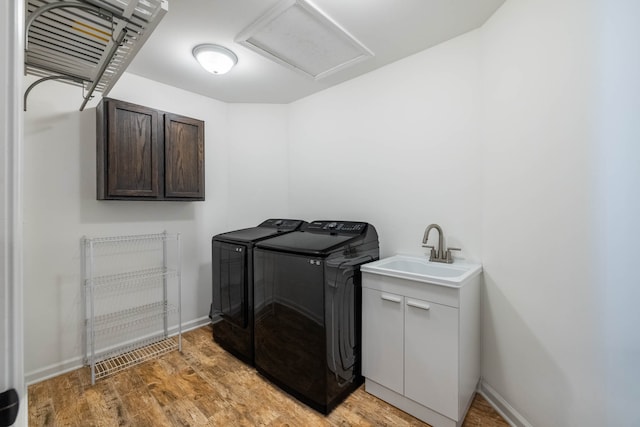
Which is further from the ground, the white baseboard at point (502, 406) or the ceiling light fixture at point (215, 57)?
the ceiling light fixture at point (215, 57)

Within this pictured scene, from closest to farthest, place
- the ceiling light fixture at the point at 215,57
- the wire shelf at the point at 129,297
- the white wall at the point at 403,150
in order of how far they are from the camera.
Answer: the white wall at the point at 403,150
the ceiling light fixture at the point at 215,57
the wire shelf at the point at 129,297

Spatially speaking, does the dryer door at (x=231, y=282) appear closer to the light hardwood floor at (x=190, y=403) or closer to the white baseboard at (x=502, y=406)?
the light hardwood floor at (x=190, y=403)

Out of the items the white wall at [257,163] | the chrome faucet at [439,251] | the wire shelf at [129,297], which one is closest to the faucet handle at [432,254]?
the chrome faucet at [439,251]

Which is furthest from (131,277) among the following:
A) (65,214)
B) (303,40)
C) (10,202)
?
(303,40)

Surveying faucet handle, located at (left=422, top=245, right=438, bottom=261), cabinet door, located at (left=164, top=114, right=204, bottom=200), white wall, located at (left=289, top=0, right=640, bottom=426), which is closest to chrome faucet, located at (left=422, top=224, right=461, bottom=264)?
faucet handle, located at (left=422, top=245, right=438, bottom=261)

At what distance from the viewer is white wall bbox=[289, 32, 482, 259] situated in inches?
79.3

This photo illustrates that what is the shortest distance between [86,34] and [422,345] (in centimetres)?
261

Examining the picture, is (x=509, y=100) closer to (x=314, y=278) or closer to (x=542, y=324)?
(x=542, y=324)

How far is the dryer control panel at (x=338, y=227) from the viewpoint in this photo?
7.58ft

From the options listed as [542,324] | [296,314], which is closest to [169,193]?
[296,314]

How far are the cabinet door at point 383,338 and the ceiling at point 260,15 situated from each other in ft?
6.14

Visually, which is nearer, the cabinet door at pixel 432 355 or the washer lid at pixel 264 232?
the cabinet door at pixel 432 355

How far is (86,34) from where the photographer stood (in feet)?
4.81

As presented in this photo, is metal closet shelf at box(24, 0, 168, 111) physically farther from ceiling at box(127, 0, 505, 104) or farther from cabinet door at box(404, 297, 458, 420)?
cabinet door at box(404, 297, 458, 420)
